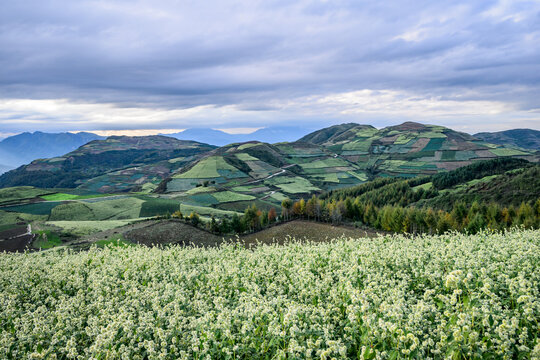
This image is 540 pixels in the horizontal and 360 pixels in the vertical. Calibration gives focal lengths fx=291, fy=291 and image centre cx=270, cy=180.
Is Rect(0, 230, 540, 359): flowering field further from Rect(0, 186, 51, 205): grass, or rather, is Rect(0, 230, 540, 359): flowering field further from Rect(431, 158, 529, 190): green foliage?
Rect(0, 186, 51, 205): grass

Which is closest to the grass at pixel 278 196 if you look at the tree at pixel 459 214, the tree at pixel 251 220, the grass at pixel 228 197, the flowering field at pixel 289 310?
the grass at pixel 228 197

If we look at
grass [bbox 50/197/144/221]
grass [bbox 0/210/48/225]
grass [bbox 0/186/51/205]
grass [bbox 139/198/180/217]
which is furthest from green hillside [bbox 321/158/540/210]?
grass [bbox 0/186/51/205]

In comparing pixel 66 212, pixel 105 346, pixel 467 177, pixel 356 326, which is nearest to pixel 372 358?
pixel 356 326

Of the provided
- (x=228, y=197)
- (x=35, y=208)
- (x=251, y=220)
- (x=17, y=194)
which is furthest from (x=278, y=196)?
(x=17, y=194)

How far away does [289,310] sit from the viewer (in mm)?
7988

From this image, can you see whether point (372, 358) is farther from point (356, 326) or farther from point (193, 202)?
point (193, 202)

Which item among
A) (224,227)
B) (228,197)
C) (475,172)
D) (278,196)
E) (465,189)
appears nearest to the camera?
(224,227)

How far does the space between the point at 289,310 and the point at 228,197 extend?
153404mm

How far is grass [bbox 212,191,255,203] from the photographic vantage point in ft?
A: 507

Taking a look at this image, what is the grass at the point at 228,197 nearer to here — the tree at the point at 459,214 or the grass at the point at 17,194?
the grass at the point at 17,194

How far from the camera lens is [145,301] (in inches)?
444

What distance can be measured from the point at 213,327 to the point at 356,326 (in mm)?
3903

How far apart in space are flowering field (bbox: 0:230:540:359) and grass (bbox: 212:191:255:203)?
Result: 137967 millimetres

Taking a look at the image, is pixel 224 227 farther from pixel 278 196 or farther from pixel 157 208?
pixel 278 196
